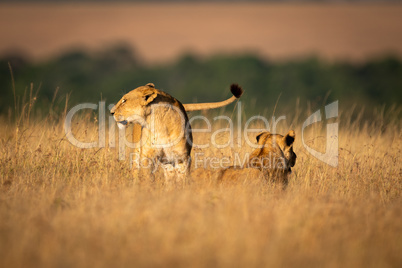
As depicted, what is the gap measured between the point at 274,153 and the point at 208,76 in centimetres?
3676

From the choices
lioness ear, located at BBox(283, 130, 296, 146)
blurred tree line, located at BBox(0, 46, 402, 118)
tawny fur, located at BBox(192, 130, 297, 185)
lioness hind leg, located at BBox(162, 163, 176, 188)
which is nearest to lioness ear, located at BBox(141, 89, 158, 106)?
lioness hind leg, located at BBox(162, 163, 176, 188)

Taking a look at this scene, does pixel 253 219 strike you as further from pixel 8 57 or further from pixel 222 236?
pixel 8 57

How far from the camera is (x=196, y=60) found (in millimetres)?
47031

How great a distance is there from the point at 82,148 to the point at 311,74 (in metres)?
35.9

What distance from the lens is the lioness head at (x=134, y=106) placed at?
6.32m

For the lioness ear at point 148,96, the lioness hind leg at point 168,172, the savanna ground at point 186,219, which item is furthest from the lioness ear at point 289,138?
the lioness ear at point 148,96

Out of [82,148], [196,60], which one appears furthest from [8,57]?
[82,148]

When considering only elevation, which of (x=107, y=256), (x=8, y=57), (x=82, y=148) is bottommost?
(x=107, y=256)

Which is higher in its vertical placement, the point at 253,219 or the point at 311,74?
the point at 311,74

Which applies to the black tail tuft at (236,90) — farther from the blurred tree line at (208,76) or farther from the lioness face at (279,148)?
the blurred tree line at (208,76)

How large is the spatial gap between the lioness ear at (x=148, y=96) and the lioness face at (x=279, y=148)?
130 cm

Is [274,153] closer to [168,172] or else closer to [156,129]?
[168,172]

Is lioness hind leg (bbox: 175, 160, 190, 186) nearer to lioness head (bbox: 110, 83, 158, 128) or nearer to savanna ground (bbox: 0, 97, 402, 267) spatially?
savanna ground (bbox: 0, 97, 402, 267)

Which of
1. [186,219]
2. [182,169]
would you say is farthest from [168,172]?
[186,219]
